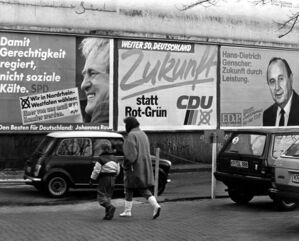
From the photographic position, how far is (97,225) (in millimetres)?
9023

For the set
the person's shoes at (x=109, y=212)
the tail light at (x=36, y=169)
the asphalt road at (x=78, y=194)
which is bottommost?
the asphalt road at (x=78, y=194)

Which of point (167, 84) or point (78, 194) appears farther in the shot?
point (167, 84)

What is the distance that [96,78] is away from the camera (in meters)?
19.3

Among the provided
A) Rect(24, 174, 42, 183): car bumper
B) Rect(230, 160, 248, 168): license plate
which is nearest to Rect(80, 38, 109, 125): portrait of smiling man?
Rect(24, 174, 42, 183): car bumper

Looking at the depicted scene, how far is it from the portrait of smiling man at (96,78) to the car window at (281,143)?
368 inches

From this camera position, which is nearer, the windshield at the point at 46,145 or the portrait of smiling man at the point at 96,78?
the windshield at the point at 46,145

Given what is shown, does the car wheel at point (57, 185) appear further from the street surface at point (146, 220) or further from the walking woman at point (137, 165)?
the walking woman at point (137, 165)

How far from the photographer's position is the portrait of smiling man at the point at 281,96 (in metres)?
22.6

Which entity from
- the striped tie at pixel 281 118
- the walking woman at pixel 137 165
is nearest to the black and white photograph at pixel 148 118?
the walking woman at pixel 137 165

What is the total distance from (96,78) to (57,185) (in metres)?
7.20

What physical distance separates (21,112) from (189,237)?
36.8 feet

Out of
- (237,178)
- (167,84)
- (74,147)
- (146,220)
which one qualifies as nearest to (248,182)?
(237,178)

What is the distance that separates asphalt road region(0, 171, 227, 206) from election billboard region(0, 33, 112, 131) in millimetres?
3606

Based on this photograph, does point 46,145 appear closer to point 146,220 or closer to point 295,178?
point 146,220
